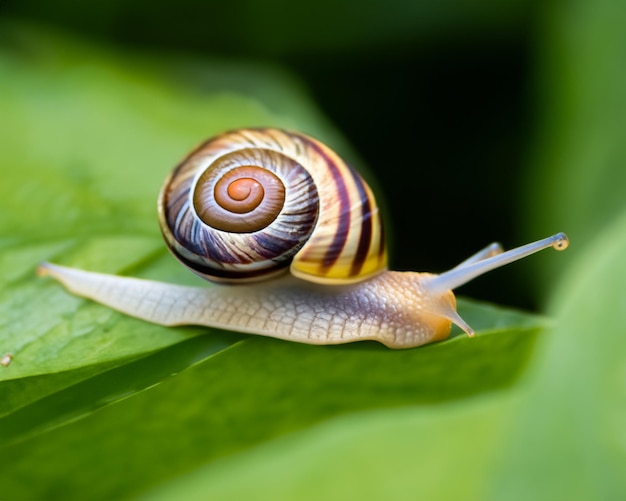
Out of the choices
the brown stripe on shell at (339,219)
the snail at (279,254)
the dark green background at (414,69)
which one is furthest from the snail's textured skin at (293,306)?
the dark green background at (414,69)

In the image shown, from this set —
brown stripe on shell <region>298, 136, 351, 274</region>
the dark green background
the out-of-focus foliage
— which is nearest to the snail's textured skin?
brown stripe on shell <region>298, 136, 351, 274</region>

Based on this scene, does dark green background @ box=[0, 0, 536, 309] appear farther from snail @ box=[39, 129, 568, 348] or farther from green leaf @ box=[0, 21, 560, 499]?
snail @ box=[39, 129, 568, 348]

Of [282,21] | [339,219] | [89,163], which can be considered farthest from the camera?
[282,21]

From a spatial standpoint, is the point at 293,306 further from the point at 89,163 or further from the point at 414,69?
the point at 414,69

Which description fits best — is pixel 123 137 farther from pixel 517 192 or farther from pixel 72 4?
pixel 517 192

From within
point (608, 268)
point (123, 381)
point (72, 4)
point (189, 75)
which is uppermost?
point (72, 4)

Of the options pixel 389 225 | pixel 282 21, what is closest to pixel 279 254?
pixel 389 225

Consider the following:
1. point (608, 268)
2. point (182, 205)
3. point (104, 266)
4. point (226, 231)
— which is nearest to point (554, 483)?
point (608, 268)
